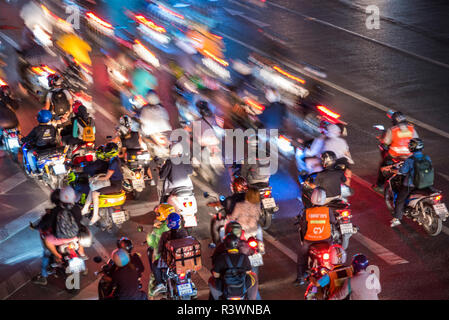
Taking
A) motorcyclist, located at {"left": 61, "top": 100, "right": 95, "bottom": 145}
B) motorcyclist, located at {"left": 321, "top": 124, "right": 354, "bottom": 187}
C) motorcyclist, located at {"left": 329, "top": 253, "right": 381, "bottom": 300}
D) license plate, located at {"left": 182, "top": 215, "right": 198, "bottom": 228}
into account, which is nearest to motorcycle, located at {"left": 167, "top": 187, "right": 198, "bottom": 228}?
license plate, located at {"left": 182, "top": 215, "right": 198, "bottom": 228}

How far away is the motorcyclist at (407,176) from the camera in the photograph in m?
11.0

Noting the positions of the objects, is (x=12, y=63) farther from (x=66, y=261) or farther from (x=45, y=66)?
(x=66, y=261)

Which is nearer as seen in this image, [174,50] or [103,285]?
[103,285]

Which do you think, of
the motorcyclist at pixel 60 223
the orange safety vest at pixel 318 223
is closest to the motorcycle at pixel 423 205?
the orange safety vest at pixel 318 223

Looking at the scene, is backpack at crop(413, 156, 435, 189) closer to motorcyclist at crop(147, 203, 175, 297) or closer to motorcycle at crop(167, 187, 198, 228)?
motorcycle at crop(167, 187, 198, 228)

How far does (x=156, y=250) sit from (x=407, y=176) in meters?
5.51

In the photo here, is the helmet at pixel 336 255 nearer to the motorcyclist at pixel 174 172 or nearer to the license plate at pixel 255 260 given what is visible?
the license plate at pixel 255 260

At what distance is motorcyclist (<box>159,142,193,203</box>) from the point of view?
35.4 ft

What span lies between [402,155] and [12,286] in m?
8.57

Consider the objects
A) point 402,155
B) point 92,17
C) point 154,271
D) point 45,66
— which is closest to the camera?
point 154,271

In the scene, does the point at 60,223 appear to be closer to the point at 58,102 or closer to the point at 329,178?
the point at 329,178

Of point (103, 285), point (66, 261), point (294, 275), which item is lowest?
point (294, 275)

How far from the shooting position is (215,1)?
30.9 m

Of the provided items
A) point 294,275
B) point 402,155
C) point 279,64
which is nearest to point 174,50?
point 279,64
